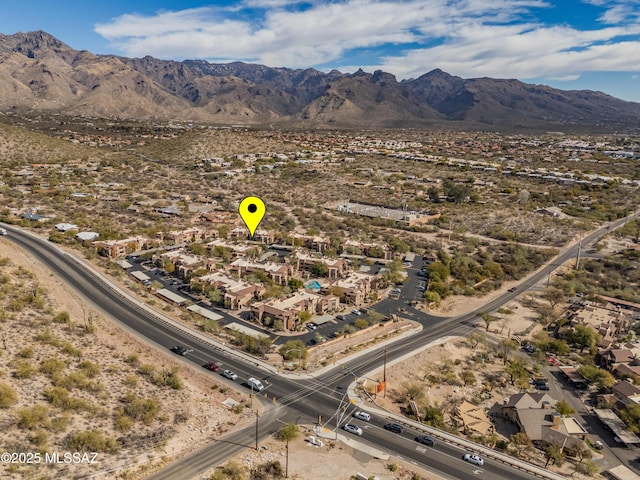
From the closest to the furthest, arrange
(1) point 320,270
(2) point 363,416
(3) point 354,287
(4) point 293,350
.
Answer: (2) point 363,416, (4) point 293,350, (3) point 354,287, (1) point 320,270

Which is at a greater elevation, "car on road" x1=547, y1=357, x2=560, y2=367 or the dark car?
the dark car

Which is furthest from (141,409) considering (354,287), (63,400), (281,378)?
(354,287)

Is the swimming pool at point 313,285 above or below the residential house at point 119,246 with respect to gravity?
below

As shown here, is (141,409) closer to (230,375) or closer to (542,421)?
(230,375)

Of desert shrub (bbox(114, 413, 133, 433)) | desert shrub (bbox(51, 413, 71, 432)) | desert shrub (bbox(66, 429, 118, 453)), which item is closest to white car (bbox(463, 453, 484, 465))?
desert shrub (bbox(114, 413, 133, 433))

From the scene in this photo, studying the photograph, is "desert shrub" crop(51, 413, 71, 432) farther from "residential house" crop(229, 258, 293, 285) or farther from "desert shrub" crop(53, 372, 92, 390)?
"residential house" crop(229, 258, 293, 285)

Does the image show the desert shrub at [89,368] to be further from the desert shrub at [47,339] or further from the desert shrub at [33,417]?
the desert shrub at [33,417]

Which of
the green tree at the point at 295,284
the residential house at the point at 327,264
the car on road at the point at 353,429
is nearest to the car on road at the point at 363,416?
the car on road at the point at 353,429
